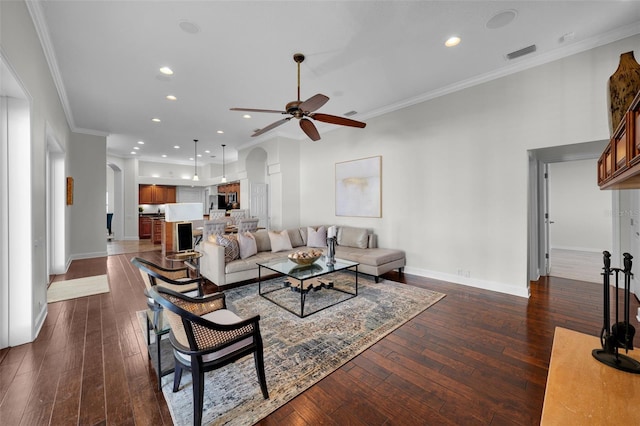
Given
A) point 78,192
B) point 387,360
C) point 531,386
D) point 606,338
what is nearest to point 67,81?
point 78,192

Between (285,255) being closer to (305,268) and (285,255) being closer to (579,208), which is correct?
(305,268)

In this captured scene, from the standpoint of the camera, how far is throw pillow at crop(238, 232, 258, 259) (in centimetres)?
440

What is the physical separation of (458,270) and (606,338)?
10.7 ft

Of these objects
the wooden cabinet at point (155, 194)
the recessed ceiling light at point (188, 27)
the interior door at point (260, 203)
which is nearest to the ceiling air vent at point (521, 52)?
the recessed ceiling light at point (188, 27)

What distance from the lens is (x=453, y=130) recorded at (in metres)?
4.27

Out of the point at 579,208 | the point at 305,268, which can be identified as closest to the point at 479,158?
the point at 305,268

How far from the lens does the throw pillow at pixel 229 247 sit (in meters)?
4.16

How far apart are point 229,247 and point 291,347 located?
2267 millimetres

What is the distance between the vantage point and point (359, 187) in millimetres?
5598

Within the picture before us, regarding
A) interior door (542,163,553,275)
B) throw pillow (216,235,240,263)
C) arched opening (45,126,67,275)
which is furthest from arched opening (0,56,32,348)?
interior door (542,163,553,275)

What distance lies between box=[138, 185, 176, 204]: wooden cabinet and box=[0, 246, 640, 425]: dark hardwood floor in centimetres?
814

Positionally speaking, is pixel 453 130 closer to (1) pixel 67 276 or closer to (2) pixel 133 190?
(1) pixel 67 276

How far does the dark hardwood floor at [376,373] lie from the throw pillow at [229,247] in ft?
4.51

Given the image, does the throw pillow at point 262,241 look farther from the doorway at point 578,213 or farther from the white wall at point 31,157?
the doorway at point 578,213
